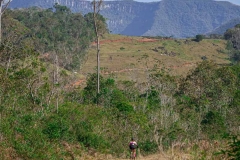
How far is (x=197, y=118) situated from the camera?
18.0m

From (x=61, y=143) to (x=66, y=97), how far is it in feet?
29.5

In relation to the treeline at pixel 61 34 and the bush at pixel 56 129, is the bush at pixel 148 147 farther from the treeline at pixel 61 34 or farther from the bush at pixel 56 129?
the treeline at pixel 61 34

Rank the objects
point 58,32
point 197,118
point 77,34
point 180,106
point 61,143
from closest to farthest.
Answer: point 61,143
point 197,118
point 180,106
point 58,32
point 77,34

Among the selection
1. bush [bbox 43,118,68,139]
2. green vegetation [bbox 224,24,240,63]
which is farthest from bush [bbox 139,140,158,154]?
green vegetation [bbox 224,24,240,63]

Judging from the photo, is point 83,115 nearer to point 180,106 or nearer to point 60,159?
point 60,159

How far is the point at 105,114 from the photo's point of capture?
45.7 feet

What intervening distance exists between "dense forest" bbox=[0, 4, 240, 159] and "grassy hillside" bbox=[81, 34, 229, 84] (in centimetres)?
1861

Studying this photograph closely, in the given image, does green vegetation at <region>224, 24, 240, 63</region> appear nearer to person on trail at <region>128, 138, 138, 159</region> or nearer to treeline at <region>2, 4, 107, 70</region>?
treeline at <region>2, 4, 107, 70</region>

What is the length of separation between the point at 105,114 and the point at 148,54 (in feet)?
126

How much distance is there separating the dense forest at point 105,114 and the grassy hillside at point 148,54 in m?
18.6

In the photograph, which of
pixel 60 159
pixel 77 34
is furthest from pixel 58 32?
pixel 60 159

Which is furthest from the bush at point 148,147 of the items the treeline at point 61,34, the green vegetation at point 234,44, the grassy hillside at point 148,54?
the green vegetation at point 234,44

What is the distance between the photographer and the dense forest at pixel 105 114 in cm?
981

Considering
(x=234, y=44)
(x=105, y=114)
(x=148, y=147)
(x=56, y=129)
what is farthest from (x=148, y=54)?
(x=56, y=129)
